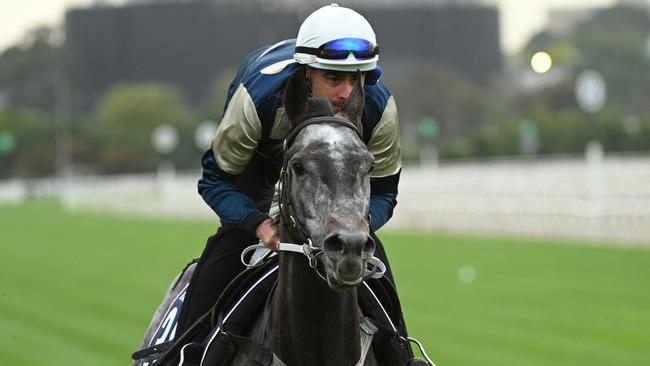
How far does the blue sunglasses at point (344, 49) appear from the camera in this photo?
5125 mm

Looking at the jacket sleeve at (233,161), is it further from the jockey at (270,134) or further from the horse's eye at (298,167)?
the horse's eye at (298,167)

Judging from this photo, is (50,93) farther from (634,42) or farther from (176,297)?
(176,297)

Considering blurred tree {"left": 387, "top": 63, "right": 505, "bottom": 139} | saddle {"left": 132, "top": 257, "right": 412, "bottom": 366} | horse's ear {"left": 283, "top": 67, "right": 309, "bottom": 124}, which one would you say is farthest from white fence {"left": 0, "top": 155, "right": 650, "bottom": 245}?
blurred tree {"left": 387, "top": 63, "right": 505, "bottom": 139}

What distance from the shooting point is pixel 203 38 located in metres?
119

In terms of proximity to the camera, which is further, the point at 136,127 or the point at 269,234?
the point at 136,127

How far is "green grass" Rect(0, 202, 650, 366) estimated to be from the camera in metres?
12.2

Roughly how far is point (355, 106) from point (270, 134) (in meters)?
0.66

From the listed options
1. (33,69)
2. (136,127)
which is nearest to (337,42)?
(136,127)

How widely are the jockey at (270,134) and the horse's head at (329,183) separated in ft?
0.63

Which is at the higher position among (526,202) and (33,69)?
(33,69)

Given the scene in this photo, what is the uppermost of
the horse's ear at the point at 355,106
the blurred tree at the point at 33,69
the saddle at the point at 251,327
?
the blurred tree at the point at 33,69

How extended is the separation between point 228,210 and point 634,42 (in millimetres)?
102572

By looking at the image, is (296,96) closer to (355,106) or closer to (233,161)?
(355,106)

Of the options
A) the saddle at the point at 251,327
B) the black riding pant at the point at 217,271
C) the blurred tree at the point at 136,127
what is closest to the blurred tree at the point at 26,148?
the blurred tree at the point at 136,127
